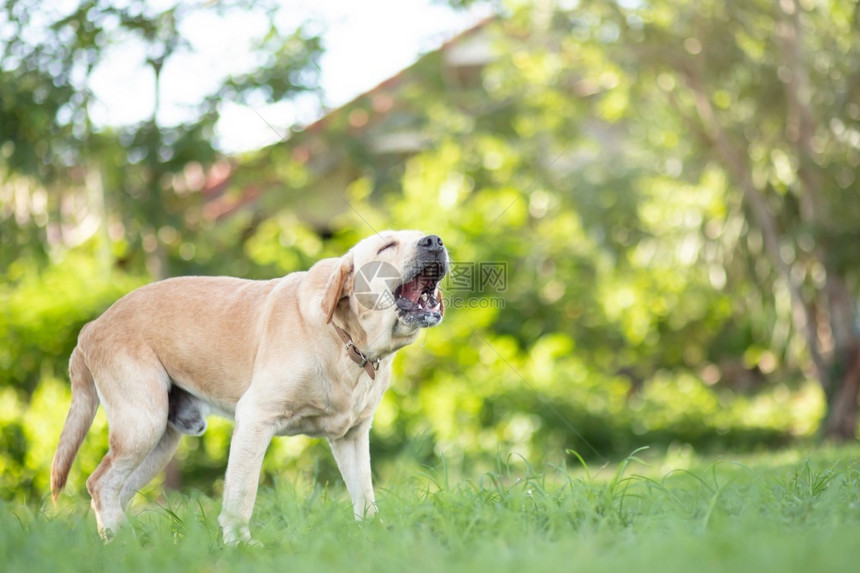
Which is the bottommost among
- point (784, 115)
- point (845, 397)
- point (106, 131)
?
point (845, 397)

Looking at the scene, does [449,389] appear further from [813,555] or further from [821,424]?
[813,555]

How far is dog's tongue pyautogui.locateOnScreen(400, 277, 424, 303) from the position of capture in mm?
4676

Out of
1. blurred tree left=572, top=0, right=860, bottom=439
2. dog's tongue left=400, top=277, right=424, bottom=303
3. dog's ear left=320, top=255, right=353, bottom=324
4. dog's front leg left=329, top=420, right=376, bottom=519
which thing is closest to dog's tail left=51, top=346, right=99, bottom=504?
dog's front leg left=329, top=420, right=376, bottom=519

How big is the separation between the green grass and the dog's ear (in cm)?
91

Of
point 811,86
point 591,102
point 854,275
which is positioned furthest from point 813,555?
point 591,102

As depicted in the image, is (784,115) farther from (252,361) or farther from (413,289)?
(252,361)

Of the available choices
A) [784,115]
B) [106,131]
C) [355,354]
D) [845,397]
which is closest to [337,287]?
→ [355,354]

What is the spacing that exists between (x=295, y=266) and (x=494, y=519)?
7.95 m

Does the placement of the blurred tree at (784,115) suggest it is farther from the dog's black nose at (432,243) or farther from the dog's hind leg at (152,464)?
the dog's hind leg at (152,464)

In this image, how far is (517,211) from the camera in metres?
14.6

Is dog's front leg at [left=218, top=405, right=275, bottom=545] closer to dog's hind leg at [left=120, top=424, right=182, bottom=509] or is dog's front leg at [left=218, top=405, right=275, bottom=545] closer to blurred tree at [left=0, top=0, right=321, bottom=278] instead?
dog's hind leg at [left=120, top=424, right=182, bottom=509]

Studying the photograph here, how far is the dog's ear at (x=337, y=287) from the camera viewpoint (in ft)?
14.3

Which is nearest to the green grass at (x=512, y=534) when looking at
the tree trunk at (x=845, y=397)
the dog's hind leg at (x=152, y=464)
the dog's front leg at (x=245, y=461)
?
the dog's front leg at (x=245, y=461)

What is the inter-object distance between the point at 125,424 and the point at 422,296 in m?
1.62
